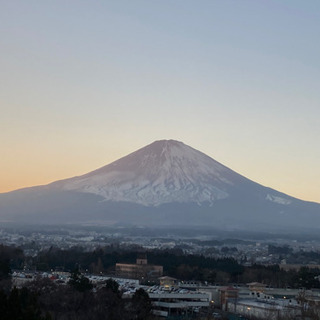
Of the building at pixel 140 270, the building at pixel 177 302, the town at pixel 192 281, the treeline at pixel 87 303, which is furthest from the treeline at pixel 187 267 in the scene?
the building at pixel 177 302

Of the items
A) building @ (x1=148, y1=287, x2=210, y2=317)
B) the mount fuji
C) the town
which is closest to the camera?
the town

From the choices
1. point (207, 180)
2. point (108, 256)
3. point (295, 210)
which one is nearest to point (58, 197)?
point (207, 180)

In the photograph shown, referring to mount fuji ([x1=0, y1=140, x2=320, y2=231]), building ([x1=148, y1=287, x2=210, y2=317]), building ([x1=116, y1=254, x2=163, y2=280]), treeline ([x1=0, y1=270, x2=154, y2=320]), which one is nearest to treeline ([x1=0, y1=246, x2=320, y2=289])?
building ([x1=116, y1=254, x2=163, y2=280])

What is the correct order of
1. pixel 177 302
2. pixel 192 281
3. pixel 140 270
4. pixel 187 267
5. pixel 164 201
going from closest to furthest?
pixel 177 302, pixel 192 281, pixel 187 267, pixel 140 270, pixel 164 201

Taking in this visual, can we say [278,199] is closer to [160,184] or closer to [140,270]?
[160,184]

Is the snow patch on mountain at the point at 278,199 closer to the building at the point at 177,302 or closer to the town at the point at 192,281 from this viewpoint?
the town at the point at 192,281

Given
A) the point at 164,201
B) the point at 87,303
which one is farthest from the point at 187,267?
the point at 164,201

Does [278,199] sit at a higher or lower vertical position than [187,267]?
higher

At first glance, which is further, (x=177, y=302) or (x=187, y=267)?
(x=187, y=267)

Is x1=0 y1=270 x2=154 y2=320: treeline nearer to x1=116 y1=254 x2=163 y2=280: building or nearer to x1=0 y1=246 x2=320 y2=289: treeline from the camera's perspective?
x1=0 y1=246 x2=320 y2=289: treeline
